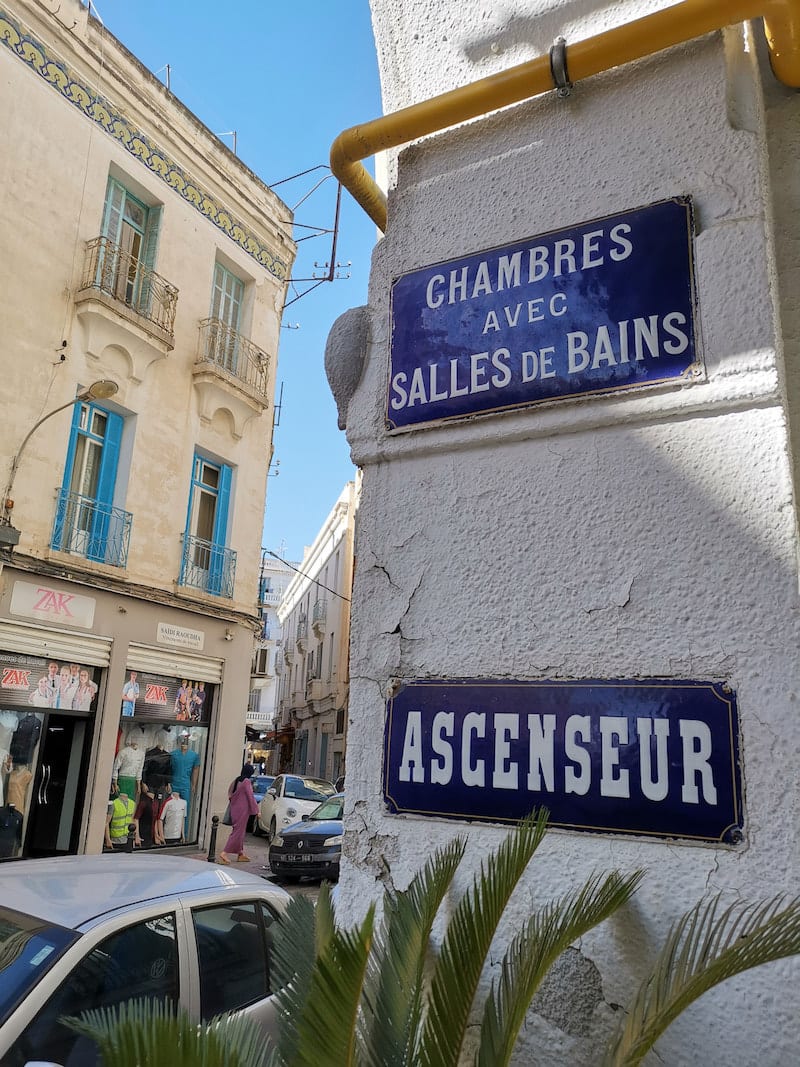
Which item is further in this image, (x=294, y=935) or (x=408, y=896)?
(x=294, y=935)

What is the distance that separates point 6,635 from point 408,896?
10.9 metres

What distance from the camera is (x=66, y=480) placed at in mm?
12414

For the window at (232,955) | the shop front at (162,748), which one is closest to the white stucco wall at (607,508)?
the window at (232,955)

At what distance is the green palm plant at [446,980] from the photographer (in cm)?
133

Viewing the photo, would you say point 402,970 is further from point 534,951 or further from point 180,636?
point 180,636

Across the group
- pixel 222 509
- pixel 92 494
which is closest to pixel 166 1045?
pixel 92 494

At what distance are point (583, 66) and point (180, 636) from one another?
42.6ft

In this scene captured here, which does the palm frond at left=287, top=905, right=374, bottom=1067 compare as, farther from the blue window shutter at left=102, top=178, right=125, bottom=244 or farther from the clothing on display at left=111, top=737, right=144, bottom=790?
the blue window shutter at left=102, top=178, right=125, bottom=244

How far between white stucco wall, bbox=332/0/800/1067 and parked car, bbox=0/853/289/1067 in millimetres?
1478

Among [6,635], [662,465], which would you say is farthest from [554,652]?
[6,635]

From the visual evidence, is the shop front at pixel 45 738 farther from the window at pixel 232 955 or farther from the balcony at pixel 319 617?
the balcony at pixel 319 617

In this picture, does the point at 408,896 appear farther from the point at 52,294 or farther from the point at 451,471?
the point at 52,294

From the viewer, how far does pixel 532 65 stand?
7.13 feet

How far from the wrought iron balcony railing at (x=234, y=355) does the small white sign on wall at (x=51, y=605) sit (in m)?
4.90
